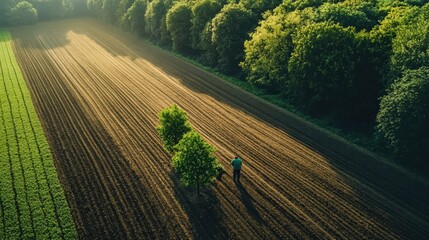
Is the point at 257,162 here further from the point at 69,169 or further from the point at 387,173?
the point at 69,169

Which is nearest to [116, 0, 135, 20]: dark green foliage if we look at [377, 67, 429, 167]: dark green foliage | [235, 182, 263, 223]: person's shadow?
[235, 182, 263, 223]: person's shadow

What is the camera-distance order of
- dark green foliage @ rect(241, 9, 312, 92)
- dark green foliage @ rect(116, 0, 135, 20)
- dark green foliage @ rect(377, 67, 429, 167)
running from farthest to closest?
dark green foliage @ rect(116, 0, 135, 20)
dark green foliage @ rect(241, 9, 312, 92)
dark green foliage @ rect(377, 67, 429, 167)

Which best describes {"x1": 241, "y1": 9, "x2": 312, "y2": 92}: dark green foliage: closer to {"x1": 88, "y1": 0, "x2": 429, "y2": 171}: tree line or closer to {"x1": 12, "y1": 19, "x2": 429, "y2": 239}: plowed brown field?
{"x1": 88, "y1": 0, "x2": 429, "y2": 171}: tree line

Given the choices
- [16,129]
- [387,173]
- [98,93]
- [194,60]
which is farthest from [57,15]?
[387,173]

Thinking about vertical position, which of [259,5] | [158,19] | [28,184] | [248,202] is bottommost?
[28,184]

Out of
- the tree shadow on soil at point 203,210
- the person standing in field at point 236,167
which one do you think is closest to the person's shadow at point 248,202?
the person standing in field at point 236,167

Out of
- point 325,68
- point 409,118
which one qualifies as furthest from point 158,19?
point 409,118

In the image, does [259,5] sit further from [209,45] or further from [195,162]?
[195,162]
